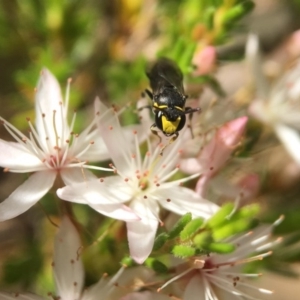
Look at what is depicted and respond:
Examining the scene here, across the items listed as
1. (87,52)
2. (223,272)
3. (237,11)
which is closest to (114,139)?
(223,272)

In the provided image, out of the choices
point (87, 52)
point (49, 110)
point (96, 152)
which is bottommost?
point (96, 152)

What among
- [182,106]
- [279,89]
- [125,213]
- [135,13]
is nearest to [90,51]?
[135,13]

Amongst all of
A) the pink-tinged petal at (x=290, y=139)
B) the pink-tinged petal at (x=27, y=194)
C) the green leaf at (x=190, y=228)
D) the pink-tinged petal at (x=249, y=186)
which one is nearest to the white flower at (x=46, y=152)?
the pink-tinged petal at (x=27, y=194)

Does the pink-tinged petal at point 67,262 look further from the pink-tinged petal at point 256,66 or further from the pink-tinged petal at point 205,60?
the pink-tinged petal at point 256,66

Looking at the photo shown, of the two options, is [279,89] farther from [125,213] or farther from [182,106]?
[125,213]

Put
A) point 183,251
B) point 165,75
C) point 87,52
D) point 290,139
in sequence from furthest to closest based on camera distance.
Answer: point 87,52 → point 290,139 → point 165,75 → point 183,251

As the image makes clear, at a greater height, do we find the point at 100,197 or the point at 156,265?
the point at 100,197

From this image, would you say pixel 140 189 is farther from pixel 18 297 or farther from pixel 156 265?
pixel 18 297
